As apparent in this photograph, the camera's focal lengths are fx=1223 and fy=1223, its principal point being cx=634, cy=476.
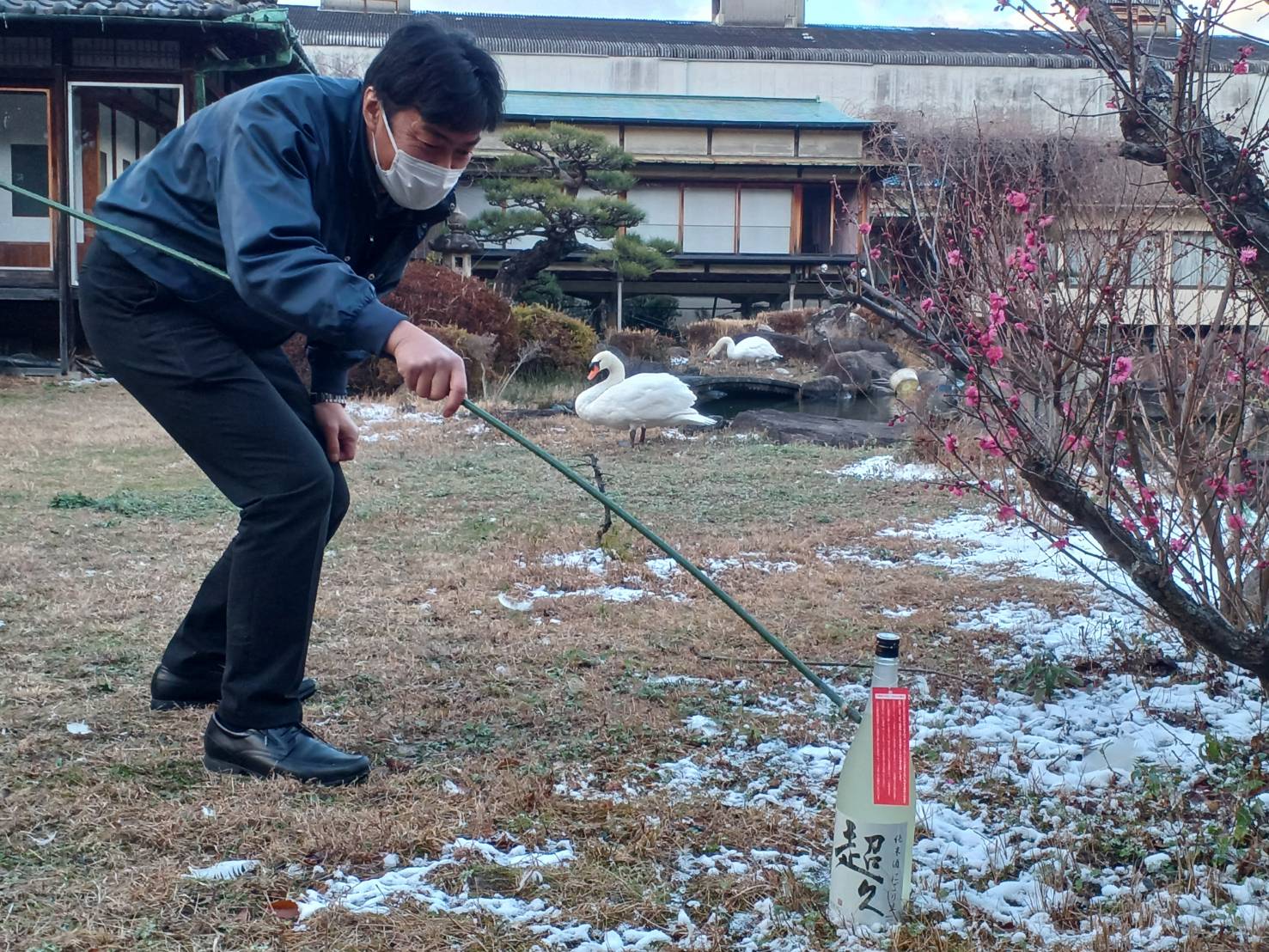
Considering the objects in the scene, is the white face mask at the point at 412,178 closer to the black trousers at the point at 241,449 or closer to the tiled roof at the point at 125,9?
the black trousers at the point at 241,449

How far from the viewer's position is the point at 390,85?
2.35 meters

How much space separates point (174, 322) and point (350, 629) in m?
1.58

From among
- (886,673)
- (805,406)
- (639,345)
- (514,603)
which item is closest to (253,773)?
(886,673)

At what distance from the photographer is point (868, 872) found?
1.94 m

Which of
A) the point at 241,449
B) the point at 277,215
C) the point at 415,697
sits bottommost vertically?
the point at 415,697

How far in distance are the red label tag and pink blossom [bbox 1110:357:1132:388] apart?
959mm

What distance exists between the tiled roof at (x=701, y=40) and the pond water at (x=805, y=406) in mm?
17867

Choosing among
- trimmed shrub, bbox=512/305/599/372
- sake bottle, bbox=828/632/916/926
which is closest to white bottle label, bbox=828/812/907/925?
sake bottle, bbox=828/632/916/926

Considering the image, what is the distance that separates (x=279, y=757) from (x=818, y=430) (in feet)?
24.8

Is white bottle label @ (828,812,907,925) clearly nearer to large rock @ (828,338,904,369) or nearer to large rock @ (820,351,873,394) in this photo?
large rock @ (820,351,873,394)

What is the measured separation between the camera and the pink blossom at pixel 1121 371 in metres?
2.48

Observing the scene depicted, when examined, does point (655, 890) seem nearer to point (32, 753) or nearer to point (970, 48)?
point (32, 753)

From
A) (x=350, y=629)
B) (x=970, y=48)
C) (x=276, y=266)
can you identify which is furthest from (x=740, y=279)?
(x=276, y=266)

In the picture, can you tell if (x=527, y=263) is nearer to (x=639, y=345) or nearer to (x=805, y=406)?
(x=639, y=345)
